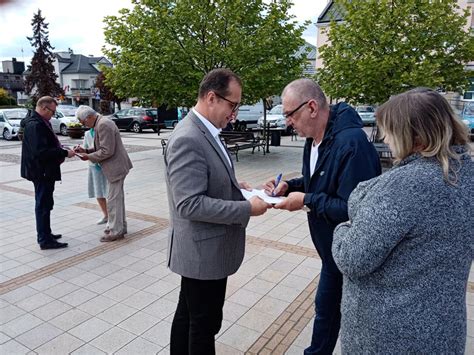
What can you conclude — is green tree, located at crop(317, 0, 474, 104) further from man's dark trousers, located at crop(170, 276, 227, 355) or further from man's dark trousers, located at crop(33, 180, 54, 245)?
man's dark trousers, located at crop(170, 276, 227, 355)

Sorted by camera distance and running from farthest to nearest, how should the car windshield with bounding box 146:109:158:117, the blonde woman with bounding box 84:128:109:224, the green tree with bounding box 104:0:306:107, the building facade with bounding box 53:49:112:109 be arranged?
the building facade with bounding box 53:49:112:109
the car windshield with bounding box 146:109:158:117
the green tree with bounding box 104:0:306:107
the blonde woman with bounding box 84:128:109:224

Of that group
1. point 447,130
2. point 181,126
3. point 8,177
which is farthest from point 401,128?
point 8,177

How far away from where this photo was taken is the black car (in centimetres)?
2509

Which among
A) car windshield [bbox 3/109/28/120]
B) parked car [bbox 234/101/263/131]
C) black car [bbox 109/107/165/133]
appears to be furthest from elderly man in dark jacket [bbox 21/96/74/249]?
black car [bbox 109/107/165/133]

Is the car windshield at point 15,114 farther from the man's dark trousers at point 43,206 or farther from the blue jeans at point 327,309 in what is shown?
the blue jeans at point 327,309

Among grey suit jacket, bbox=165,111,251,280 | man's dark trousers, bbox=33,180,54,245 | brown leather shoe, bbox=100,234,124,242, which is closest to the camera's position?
grey suit jacket, bbox=165,111,251,280

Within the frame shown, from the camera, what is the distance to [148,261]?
15.2ft

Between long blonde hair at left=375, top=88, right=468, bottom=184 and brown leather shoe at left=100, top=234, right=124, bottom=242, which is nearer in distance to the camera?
long blonde hair at left=375, top=88, right=468, bottom=184

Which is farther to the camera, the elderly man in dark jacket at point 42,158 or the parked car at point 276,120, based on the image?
the parked car at point 276,120

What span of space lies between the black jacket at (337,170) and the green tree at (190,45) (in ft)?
30.6

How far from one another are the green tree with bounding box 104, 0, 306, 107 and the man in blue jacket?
921cm

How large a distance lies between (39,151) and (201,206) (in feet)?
11.9

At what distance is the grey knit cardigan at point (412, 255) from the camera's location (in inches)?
53.3

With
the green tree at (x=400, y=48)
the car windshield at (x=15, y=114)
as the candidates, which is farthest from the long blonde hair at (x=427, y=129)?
the car windshield at (x=15, y=114)
